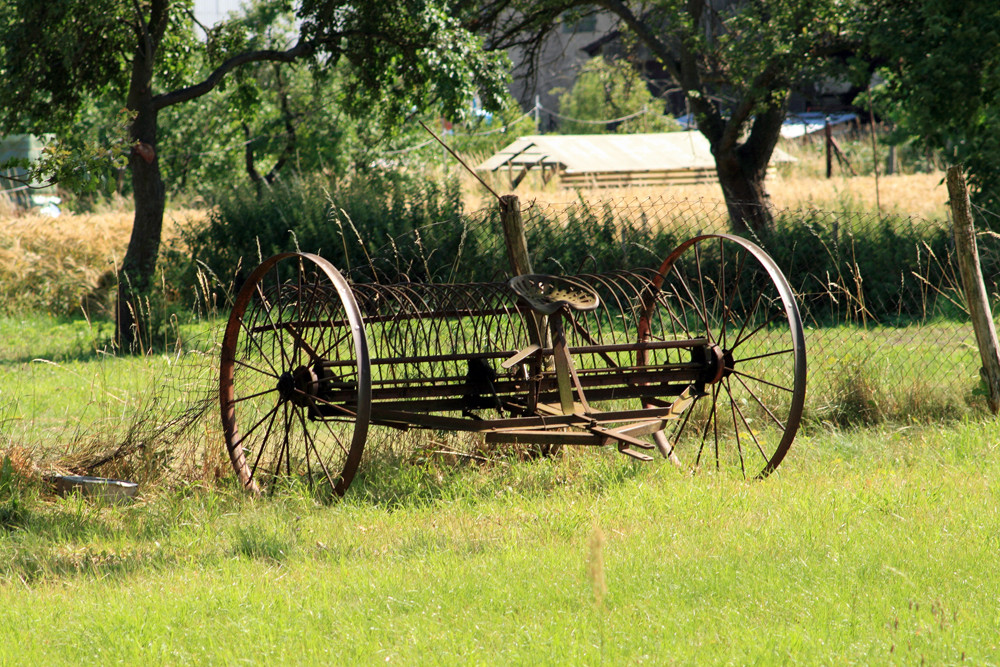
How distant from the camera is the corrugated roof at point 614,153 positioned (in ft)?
80.0

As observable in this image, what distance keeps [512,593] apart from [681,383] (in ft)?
6.30

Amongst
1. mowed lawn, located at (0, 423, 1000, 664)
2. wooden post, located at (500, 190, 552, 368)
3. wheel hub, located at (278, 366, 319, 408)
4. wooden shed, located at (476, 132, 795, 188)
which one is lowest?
mowed lawn, located at (0, 423, 1000, 664)


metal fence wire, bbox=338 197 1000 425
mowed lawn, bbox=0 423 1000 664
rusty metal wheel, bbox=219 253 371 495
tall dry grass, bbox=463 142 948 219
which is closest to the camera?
mowed lawn, bbox=0 423 1000 664

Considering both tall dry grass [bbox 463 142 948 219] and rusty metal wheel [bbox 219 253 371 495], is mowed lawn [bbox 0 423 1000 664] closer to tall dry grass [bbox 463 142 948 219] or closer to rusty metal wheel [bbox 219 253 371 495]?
rusty metal wheel [bbox 219 253 371 495]

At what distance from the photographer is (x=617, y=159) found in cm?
2639

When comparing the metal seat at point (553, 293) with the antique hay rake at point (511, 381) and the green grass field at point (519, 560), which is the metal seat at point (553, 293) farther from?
the green grass field at point (519, 560)

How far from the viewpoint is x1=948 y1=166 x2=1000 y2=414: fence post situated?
240 inches

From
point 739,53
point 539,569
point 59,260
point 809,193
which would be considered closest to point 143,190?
point 59,260

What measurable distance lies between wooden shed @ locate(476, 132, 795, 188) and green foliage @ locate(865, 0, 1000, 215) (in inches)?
456

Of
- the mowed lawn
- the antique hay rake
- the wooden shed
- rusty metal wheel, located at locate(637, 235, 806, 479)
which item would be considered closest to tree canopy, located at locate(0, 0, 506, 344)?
rusty metal wheel, located at locate(637, 235, 806, 479)

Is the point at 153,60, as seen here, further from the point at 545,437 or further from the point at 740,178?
the point at 545,437

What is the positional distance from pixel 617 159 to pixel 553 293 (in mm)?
22310

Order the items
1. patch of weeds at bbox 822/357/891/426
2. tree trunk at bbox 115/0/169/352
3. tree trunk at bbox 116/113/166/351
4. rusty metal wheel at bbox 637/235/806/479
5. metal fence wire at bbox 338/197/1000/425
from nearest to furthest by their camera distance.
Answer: rusty metal wheel at bbox 637/235/806/479, patch of weeds at bbox 822/357/891/426, metal fence wire at bbox 338/197/1000/425, tree trunk at bbox 115/0/169/352, tree trunk at bbox 116/113/166/351

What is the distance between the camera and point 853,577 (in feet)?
11.4
